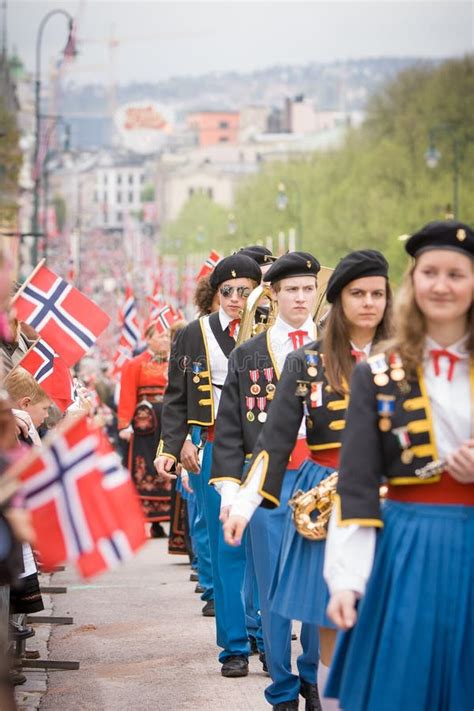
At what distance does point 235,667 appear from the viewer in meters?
8.91

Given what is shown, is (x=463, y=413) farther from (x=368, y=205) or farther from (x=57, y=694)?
(x=368, y=205)

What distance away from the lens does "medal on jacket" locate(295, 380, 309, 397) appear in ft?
21.6

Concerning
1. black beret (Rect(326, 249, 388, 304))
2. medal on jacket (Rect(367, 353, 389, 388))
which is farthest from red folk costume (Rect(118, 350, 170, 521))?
medal on jacket (Rect(367, 353, 389, 388))

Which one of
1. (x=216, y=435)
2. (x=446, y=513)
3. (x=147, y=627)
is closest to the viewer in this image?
(x=446, y=513)

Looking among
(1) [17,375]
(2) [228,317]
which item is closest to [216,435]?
(1) [17,375]

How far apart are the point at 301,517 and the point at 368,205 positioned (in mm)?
58028

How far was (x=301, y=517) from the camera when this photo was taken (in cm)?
643

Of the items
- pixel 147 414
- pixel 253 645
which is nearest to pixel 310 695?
pixel 253 645

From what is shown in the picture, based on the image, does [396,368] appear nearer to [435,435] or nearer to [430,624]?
[435,435]

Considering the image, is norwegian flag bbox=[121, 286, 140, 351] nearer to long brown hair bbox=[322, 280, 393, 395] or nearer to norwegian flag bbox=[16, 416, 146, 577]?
long brown hair bbox=[322, 280, 393, 395]

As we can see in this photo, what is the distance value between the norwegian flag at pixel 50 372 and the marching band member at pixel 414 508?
4616 millimetres

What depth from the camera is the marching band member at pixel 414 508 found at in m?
5.09

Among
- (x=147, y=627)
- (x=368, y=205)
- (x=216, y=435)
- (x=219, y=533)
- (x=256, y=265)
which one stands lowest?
(x=147, y=627)

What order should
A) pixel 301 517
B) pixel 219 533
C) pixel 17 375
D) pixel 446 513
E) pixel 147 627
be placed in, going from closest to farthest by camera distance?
pixel 446 513 < pixel 301 517 < pixel 17 375 < pixel 219 533 < pixel 147 627
